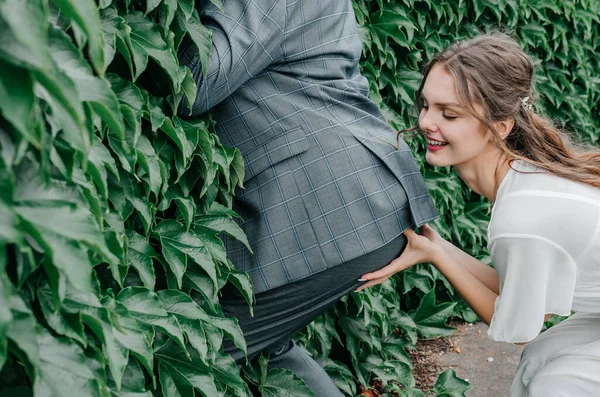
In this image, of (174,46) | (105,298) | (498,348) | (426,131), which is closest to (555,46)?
(498,348)

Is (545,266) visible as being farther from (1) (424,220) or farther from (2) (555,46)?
(2) (555,46)

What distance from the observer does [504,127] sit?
222cm

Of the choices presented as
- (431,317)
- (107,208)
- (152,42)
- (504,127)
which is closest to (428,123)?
(504,127)

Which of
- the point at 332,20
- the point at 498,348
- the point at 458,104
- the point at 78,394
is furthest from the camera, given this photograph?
the point at 498,348

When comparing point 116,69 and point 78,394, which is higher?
point 116,69

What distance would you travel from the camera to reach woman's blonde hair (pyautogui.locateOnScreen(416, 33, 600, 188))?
215cm

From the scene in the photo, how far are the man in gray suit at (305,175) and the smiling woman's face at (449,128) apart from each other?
20cm

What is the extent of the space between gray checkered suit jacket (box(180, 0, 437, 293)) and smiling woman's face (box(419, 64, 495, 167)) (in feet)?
0.79

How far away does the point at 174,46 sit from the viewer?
1685mm

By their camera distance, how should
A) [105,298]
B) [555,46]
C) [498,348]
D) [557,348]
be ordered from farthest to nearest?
[555,46] → [498,348] → [557,348] → [105,298]

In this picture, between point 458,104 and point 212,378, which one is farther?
point 458,104

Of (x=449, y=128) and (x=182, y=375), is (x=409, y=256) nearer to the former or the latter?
(x=449, y=128)

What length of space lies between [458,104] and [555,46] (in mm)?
2480

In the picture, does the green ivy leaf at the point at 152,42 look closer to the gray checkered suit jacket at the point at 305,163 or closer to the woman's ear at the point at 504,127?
the gray checkered suit jacket at the point at 305,163
